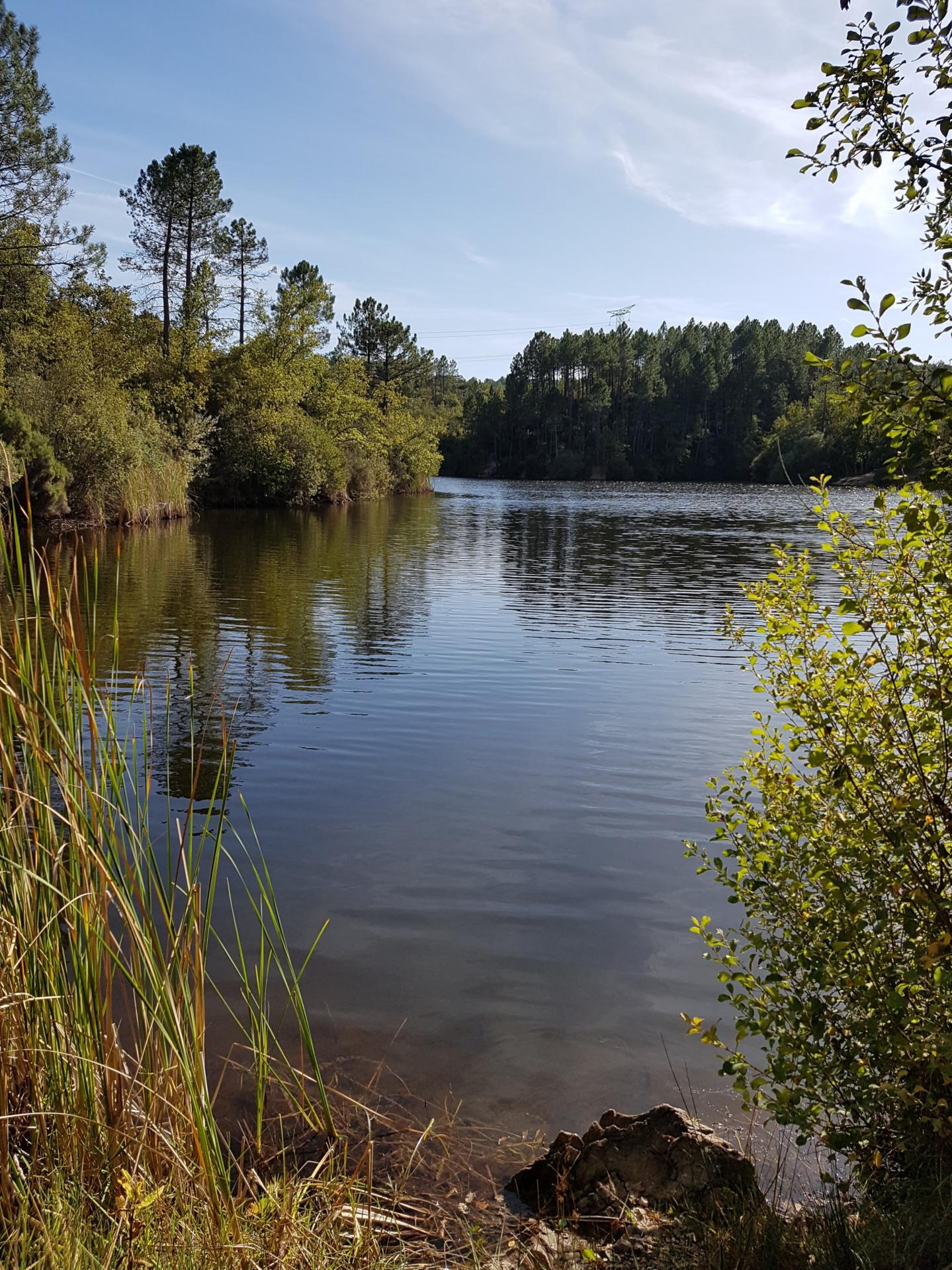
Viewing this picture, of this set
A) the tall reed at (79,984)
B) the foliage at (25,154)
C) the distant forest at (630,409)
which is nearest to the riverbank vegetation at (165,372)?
the foliage at (25,154)

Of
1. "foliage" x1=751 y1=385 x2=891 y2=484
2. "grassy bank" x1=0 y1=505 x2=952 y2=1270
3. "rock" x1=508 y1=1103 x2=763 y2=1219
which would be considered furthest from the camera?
"foliage" x1=751 y1=385 x2=891 y2=484

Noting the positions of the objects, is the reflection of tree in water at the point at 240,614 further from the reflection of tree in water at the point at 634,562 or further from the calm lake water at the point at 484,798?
the reflection of tree in water at the point at 634,562

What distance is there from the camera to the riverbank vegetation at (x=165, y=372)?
26625 mm

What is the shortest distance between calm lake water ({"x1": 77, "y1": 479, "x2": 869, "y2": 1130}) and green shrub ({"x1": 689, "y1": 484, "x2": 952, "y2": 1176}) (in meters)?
0.93

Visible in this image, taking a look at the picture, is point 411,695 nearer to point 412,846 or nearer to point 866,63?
point 412,846

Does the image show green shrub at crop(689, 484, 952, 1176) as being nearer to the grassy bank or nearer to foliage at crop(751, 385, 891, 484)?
the grassy bank

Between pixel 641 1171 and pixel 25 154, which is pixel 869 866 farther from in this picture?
pixel 25 154

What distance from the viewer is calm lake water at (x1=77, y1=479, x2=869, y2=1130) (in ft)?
14.3

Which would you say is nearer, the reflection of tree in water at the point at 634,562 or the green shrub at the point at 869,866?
the green shrub at the point at 869,866

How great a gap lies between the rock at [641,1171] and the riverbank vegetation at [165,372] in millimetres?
19122

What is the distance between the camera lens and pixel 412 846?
21.6ft

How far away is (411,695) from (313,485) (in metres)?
33.4

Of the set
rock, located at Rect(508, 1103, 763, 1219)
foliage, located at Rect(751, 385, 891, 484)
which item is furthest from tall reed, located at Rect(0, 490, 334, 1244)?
foliage, located at Rect(751, 385, 891, 484)

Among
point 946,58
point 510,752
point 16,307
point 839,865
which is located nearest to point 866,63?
point 946,58
